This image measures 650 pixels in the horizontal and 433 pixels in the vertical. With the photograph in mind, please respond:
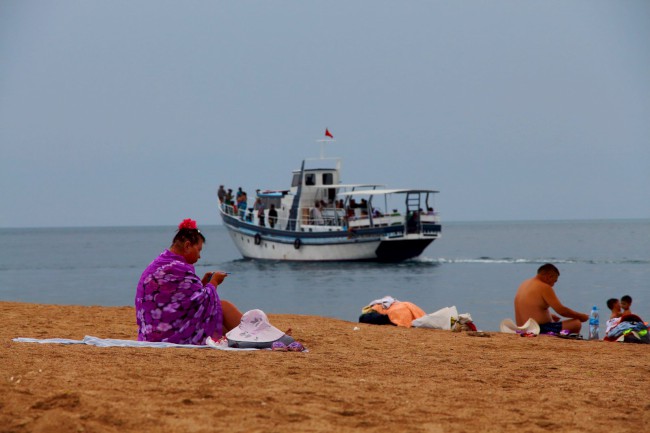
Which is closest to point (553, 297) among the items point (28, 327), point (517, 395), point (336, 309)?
point (517, 395)

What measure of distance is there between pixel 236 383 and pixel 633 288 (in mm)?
28467

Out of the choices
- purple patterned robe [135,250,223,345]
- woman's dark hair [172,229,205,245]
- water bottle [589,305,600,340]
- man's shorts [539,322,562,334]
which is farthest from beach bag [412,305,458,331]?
woman's dark hair [172,229,205,245]

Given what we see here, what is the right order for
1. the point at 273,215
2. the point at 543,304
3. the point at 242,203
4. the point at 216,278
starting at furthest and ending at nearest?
1. the point at 242,203
2. the point at 273,215
3. the point at 543,304
4. the point at 216,278

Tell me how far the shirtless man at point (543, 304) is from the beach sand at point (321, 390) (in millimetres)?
1921

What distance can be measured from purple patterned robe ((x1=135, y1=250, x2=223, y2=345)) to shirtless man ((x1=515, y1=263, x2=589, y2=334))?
193 inches

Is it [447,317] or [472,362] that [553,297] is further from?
[472,362]

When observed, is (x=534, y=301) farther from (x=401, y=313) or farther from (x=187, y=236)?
(x=187, y=236)

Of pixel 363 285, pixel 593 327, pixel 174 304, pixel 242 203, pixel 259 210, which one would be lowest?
pixel 363 285

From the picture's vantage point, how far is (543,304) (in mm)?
11227

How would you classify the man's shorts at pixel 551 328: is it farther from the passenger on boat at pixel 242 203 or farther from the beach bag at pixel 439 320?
the passenger on boat at pixel 242 203

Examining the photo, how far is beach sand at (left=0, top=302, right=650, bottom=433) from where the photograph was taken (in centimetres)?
479

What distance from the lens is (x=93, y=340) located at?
8008mm

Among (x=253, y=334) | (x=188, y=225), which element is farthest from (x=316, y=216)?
(x=188, y=225)

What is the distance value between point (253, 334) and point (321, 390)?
2402 mm
